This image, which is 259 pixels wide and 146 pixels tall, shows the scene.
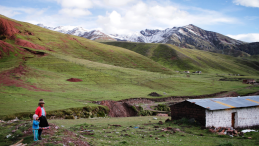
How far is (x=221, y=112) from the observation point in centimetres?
2508

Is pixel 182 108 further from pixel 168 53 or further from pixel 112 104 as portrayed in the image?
pixel 168 53

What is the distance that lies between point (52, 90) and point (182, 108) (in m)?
35.1

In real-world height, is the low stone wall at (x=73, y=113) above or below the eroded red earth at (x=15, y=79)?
below

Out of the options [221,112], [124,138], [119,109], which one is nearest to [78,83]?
[119,109]

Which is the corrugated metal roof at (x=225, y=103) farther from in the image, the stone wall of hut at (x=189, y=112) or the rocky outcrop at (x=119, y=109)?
Answer: the rocky outcrop at (x=119, y=109)

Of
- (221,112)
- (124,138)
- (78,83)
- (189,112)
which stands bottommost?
(124,138)

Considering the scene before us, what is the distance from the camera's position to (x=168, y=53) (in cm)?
19050

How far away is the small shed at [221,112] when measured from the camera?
24308 millimetres

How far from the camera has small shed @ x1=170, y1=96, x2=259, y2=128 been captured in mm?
24308

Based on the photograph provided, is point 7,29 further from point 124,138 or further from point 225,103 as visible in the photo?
point 225,103

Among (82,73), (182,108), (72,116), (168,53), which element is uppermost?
(168,53)

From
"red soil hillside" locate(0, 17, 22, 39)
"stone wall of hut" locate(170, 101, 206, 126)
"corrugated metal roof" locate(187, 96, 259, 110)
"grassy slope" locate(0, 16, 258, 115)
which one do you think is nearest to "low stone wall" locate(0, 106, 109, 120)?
"grassy slope" locate(0, 16, 258, 115)

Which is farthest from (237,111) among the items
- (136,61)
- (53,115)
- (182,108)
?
(136,61)

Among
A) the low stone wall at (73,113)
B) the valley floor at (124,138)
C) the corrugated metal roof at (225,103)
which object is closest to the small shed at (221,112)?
the corrugated metal roof at (225,103)
